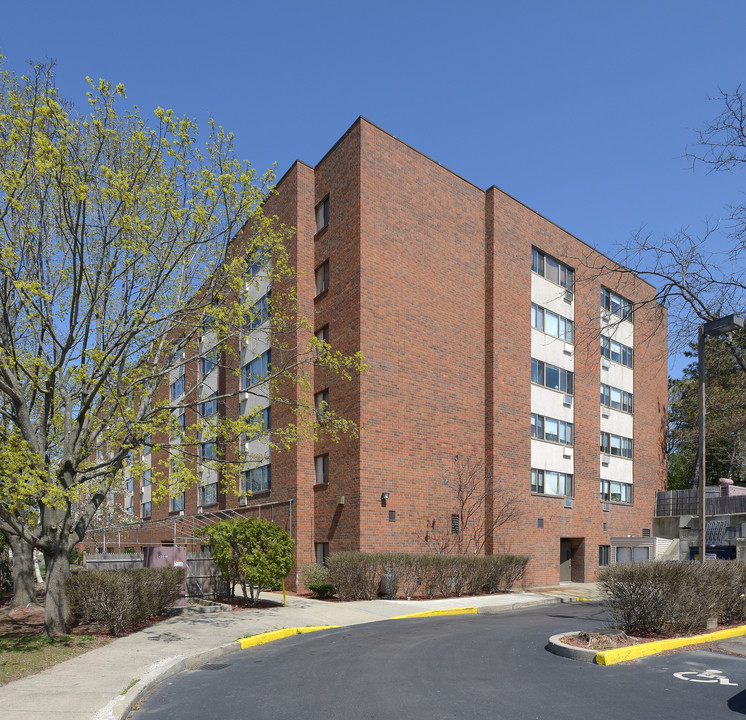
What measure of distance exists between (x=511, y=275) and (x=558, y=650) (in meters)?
20.0

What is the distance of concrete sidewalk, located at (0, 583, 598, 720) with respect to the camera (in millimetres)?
8172

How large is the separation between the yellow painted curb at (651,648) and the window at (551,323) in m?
19.0

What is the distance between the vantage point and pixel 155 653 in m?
11.6

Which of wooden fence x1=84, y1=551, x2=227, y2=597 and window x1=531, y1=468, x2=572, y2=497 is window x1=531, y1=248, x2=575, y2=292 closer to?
window x1=531, y1=468, x2=572, y2=497

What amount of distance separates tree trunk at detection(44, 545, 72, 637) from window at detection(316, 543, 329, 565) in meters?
12.1

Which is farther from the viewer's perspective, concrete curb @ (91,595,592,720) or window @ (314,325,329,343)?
window @ (314,325,329,343)

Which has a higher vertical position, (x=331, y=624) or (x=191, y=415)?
(x=191, y=415)

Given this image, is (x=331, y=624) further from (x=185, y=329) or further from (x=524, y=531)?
(x=524, y=531)

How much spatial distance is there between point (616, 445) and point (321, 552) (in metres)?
17.8

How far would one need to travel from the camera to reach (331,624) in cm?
1628

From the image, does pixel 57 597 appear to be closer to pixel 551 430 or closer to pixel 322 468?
pixel 322 468

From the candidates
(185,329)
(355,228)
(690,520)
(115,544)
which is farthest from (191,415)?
Answer: (690,520)

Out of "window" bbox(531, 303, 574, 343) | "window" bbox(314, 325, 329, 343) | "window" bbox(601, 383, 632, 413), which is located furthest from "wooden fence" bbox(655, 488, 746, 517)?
"window" bbox(314, 325, 329, 343)

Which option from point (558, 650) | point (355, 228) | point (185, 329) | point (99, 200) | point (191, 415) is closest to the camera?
point (558, 650)
